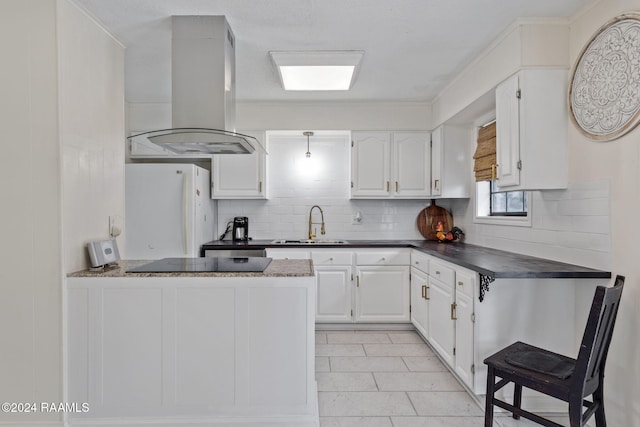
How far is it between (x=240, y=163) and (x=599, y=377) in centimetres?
347

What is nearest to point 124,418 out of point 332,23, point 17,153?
point 17,153

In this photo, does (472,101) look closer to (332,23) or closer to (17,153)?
(332,23)

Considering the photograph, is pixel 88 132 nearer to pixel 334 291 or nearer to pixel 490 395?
pixel 334 291

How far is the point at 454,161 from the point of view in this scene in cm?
376

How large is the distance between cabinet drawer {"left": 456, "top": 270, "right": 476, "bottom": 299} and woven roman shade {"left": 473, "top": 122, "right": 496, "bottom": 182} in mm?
1156

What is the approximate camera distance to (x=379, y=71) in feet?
10.2

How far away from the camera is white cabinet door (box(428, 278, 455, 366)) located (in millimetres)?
2645

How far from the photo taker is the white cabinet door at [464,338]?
2.31 m

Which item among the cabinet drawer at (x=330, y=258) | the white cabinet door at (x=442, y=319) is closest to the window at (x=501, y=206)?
the white cabinet door at (x=442, y=319)

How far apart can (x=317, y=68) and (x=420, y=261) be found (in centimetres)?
200

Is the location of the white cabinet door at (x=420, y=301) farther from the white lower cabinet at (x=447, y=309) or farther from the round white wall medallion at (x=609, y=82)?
the round white wall medallion at (x=609, y=82)

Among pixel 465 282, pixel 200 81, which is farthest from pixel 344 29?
pixel 465 282

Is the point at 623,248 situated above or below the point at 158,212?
below

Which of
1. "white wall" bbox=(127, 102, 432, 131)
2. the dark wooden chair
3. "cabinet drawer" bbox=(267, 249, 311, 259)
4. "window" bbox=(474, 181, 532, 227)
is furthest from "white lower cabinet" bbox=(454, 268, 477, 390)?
"white wall" bbox=(127, 102, 432, 131)
